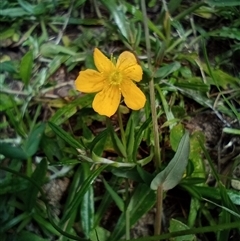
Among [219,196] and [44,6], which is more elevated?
[44,6]

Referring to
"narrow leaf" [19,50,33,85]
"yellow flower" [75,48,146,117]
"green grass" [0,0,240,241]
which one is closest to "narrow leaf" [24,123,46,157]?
"green grass" [0,0,240,241]

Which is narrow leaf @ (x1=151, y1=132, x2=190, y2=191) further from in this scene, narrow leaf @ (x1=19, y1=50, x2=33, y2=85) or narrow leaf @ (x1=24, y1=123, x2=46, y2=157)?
narrow leaf @ (x1=19, y1=50, x2=33, y2=85)

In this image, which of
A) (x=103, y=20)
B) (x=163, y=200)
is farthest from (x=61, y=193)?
(x=103, y=20)

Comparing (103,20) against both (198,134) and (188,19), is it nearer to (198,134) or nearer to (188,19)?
(188,19)

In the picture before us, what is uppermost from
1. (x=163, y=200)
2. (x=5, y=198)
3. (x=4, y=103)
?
(x=4, y=103)

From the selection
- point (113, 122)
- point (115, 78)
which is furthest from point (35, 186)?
point (115, 78)

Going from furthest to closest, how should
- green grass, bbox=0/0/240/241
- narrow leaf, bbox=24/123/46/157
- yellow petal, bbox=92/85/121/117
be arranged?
narrow leaf, bbox=24/123/46/157, green grass, bbox=0/0/240/241, yellow petal, bbox=92/85/121/117
